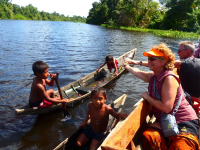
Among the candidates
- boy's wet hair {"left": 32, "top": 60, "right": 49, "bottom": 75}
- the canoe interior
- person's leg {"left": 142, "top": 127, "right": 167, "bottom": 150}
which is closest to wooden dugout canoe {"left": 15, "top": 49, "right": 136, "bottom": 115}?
the canoe interior

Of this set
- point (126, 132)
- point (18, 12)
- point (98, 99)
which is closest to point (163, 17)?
point (98, 99)

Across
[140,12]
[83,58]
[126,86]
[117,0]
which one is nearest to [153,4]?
[140,12]

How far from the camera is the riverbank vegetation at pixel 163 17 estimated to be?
1288 inches

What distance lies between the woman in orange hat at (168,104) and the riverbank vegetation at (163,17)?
29142mm

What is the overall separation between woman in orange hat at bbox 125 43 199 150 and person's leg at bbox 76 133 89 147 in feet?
4.90

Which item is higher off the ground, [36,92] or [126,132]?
[126,132]

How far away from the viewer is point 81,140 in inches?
130

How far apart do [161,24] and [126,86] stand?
119 feet

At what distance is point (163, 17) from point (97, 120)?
41913 millimetres

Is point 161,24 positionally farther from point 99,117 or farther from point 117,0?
point 99,117

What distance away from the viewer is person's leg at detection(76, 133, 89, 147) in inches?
128

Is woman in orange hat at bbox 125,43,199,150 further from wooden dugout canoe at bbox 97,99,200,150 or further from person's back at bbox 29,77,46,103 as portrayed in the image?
person's back at bbox 29,77,46,103

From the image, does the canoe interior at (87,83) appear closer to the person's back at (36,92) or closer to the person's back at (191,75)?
the person's back at (36,92)

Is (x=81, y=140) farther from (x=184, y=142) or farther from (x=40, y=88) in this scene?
(x=184, y=142)
